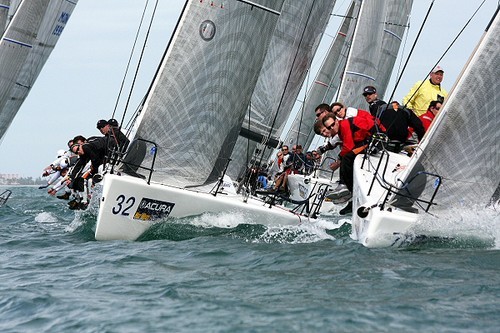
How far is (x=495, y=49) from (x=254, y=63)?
383cm

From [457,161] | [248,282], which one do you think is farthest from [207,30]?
[248,282]

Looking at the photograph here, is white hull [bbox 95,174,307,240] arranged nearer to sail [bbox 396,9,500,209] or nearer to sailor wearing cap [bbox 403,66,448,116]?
sail [bbox 396,9,500,209]

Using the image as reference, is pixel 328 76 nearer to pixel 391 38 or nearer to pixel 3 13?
pixel 391 38

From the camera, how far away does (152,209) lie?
11.0 meters

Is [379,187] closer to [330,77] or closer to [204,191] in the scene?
[204,191]

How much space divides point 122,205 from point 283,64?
22.6ft

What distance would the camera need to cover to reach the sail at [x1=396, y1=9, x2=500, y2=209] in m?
9.59

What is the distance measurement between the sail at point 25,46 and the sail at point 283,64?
4.14m

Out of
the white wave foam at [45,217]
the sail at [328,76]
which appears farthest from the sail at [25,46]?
the sail at [328,76]

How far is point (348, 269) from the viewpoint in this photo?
8.27 m

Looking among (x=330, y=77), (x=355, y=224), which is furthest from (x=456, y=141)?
(x=330, y=77)

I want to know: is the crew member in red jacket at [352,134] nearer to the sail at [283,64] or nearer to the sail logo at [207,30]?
the sail logo at [207,30]

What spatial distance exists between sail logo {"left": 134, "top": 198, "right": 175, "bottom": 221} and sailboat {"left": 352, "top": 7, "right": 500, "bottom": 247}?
2.36 meters

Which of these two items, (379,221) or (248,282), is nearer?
(248,282)
